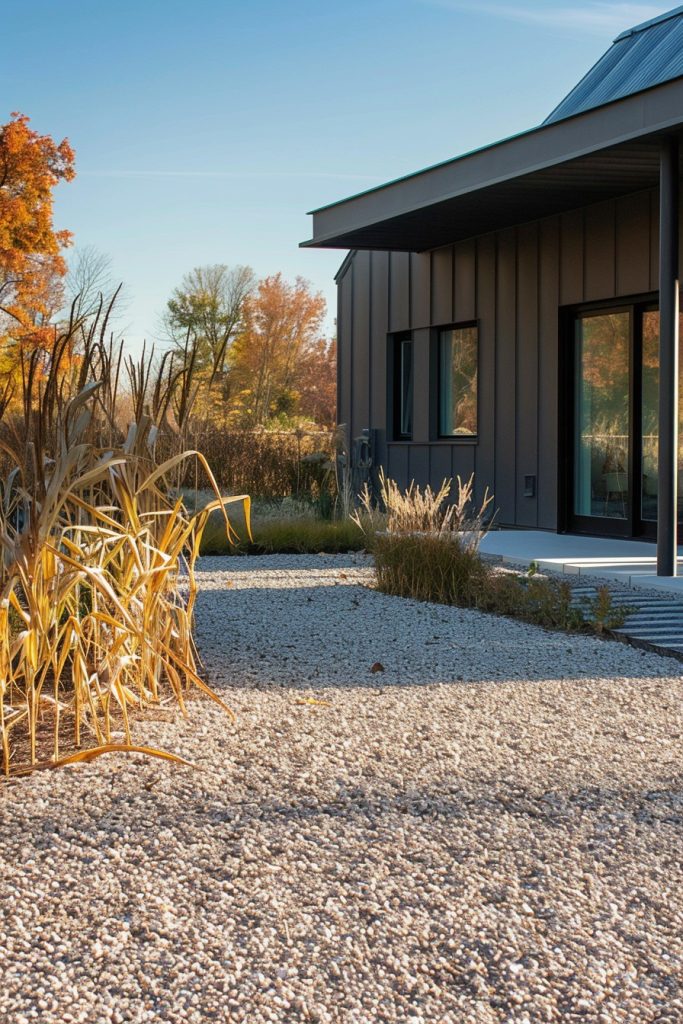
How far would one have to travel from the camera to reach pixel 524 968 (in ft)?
6.93

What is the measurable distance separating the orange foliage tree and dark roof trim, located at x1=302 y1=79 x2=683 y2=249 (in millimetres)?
10878

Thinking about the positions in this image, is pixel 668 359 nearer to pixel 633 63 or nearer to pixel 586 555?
pixel 586 555

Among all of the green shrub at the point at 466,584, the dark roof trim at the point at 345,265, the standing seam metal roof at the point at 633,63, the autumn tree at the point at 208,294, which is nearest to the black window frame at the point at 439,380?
the dark roof trim at the point at 345,265

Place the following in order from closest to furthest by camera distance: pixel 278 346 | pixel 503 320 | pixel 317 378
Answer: pixel 503 320 → pixel 278 346 → pixel 317 378

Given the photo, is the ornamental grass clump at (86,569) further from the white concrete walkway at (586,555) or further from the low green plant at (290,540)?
the low green plant at (290,540)

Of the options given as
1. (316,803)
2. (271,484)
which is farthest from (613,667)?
(271,484)

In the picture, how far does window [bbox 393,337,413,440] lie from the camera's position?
12398mm

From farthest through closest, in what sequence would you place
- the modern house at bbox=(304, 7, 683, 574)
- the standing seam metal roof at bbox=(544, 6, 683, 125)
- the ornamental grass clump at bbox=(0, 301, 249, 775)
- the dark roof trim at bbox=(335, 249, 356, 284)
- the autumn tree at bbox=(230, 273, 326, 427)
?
the autumn tree at bbox=(230, 273, 326, 427) → the dark roof trim at bbox=(335, 249, 356, 284) → the standing seam metal roof at bbox=(544, 6, 683, 125) → the modern house at bbox=(304, 7, 683, 574) → the ornamental grass clump at bbox=(0, 301, 249, 775)

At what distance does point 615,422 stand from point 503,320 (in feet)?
6.03

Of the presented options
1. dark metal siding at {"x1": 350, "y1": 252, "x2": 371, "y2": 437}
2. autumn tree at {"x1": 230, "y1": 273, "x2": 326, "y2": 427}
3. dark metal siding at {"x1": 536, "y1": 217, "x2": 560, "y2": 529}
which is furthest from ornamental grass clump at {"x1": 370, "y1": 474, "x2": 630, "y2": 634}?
autumn tree at {"x1": 230, "y1": 273, "x2": 326, "y2": 427}

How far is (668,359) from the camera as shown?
716 cm

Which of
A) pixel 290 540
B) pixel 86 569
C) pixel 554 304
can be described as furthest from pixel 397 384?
pixel 86 569

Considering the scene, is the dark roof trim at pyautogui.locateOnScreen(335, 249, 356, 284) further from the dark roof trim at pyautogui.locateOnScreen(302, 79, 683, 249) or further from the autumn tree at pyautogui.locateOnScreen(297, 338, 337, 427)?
the autumn tree at pyautogui.locateOnScreen(297, 338, 337, 427)

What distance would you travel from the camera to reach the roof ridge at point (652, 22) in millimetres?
9805
